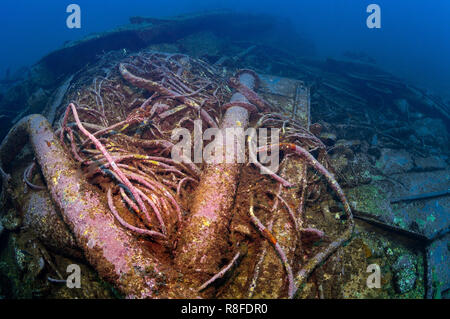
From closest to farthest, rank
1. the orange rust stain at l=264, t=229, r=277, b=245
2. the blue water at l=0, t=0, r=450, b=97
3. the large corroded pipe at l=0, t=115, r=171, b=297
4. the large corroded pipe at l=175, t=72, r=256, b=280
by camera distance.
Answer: the large corroded pipe at l=0, t=115, r=171, b=297, the large corroded pipe at l=175, t=72, r=256, b=280, the orange rust stain at l=264, t=229, r=277, b=245, the blue water at l=0, t=0, r=450, b=97

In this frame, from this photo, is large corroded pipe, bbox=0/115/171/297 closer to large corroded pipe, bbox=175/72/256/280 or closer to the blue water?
large corroded pipe, bbox=175/72/256/280

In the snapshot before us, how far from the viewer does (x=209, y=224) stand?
187 centimetres

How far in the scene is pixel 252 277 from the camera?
1.79 m

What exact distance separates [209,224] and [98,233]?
93 centimetres

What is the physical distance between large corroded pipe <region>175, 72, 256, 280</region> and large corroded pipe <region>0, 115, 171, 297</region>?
26 cm

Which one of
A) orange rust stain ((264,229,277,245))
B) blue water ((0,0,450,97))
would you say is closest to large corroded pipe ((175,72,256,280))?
orange rust stain ((264,229,277,245))

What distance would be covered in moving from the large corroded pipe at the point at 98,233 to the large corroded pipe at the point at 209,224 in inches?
10.4

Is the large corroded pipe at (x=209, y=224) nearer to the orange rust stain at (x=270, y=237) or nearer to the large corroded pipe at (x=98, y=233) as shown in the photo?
the large corroded pipe at (x=98, y=233)

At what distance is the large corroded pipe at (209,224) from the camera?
171 centimetres

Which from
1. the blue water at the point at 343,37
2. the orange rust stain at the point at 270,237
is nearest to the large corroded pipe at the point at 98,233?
the orange rust stain at the point at 270,237

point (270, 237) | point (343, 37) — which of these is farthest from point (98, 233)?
point (343, 37)

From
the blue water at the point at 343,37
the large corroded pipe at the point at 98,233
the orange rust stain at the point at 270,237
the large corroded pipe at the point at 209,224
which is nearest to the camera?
the large corroded pipe at the point at 98,233

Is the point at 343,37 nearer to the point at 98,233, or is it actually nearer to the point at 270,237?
the point at 270,237

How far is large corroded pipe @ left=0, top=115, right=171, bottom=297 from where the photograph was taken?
1474mm
